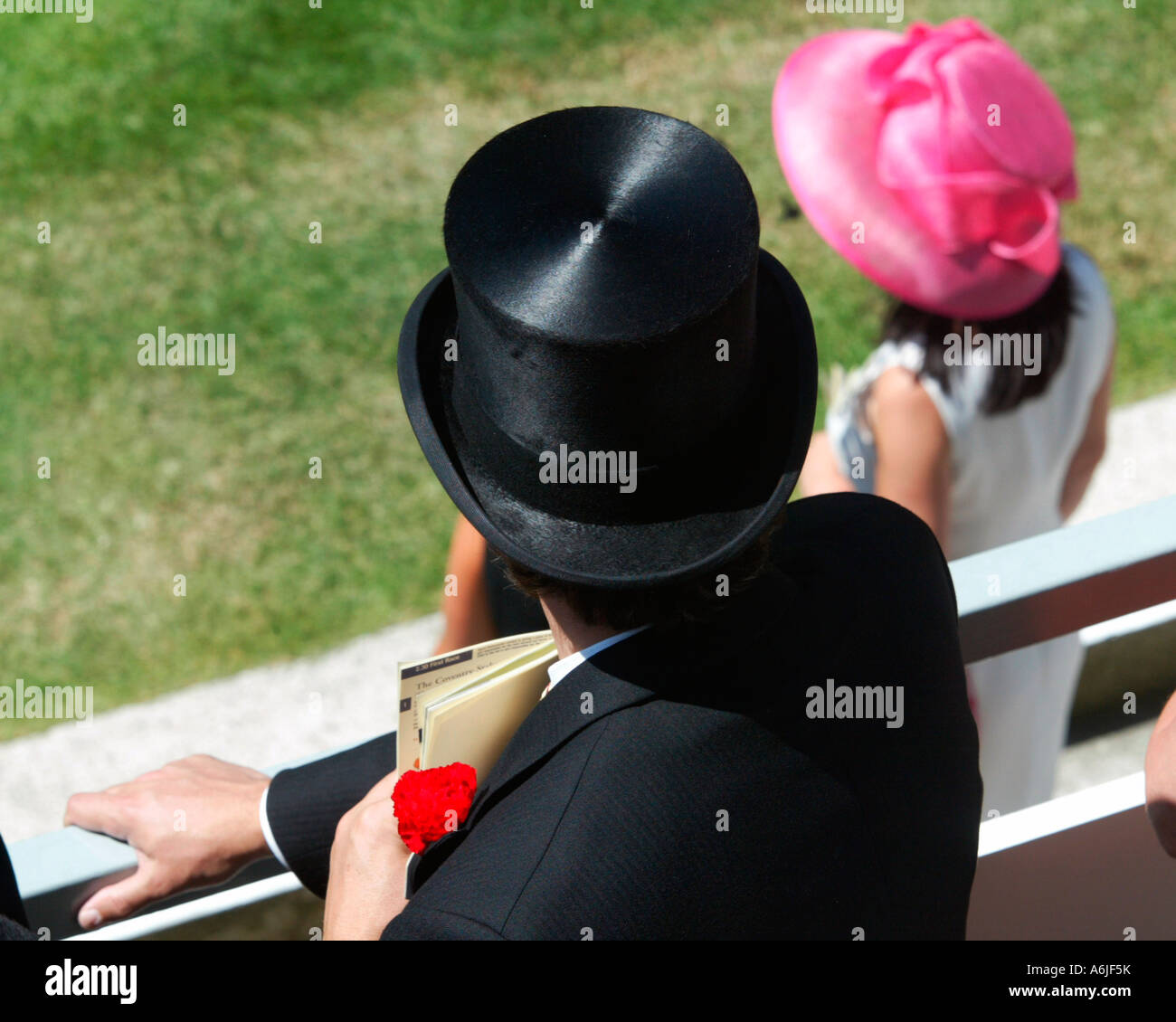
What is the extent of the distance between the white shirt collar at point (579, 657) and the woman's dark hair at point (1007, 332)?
128cm

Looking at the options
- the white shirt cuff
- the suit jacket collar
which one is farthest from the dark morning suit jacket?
the white shirt cuff

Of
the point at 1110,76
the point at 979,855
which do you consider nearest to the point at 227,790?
the point at 979,855

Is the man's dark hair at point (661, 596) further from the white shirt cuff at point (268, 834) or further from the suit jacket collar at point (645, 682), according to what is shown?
the white shirt cuff at point (268, 834)

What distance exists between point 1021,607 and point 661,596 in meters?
0.63

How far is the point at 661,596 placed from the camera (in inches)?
72.4

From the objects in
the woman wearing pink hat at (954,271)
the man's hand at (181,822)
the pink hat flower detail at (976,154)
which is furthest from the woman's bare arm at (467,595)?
the pink hat flower detail at (976,154)

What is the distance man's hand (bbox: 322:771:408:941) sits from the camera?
6.27 feet

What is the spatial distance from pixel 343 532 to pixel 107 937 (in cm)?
312

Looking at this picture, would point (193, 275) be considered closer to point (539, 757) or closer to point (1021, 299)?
point (1021, 299)

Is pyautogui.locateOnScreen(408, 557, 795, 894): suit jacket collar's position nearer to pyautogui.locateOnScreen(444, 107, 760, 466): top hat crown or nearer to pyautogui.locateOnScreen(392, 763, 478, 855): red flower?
pyautogui.locateOnScreen(392, 763, 478, 855): red flower

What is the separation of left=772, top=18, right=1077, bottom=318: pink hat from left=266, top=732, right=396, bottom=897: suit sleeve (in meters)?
1.48

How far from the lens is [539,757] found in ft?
6.01

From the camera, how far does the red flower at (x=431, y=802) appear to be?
6.00 feet
